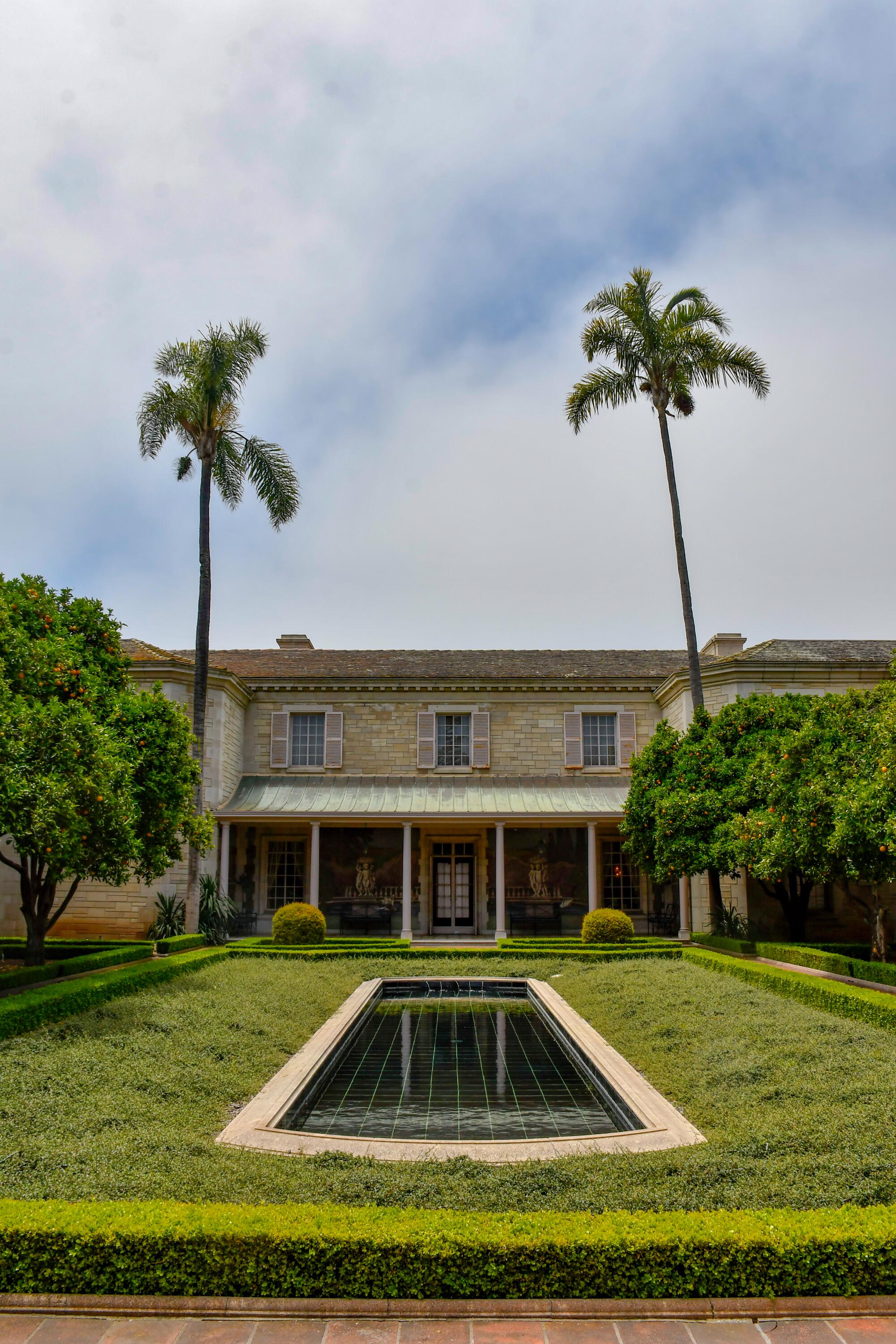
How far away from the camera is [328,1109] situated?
803cm

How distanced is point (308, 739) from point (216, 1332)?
68.9ft

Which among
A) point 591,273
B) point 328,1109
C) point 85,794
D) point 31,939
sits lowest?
point 328,1109

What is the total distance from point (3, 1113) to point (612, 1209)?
442 centimetres

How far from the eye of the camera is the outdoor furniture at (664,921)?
23.0 meters

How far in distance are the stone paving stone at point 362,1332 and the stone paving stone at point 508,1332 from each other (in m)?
0.35

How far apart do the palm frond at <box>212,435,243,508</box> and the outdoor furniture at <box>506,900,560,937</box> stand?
11.8 metres

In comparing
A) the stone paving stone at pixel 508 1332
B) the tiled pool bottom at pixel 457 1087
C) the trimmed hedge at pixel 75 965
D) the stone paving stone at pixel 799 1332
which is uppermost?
the trimmed hedge at pixel 75 965

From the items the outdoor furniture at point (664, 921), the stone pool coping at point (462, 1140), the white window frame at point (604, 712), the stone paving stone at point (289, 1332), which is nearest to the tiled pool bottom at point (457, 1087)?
the stone pool coping at point (462, 1140)

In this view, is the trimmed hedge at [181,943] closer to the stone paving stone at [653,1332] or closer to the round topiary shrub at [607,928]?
the round topiary shrub at [607,928]

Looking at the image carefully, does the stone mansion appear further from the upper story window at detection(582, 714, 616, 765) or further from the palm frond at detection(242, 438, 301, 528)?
the palm frond at detection(242, 438, 301, 528)

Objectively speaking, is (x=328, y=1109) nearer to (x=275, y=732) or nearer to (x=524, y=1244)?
(x=524, y=1244)

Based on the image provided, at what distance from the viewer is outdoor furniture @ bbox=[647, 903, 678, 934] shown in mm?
23047

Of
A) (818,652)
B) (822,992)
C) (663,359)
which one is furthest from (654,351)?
(822,992)

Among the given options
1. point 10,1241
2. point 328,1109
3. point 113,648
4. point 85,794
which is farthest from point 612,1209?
point 113,648
